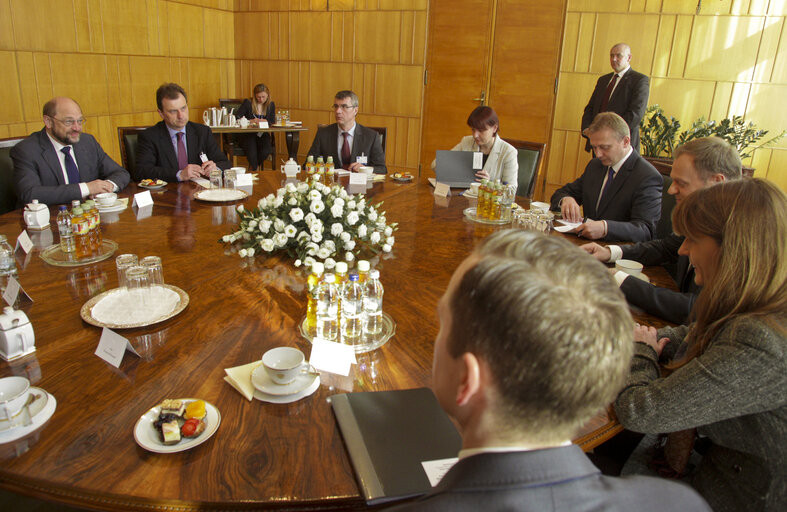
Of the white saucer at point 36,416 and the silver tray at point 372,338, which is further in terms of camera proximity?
the silver tray at point 372,338

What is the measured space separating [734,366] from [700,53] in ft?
20.4

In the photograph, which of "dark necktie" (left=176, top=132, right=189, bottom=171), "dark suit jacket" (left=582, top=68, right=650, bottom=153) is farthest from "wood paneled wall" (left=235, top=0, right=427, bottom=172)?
"dark necktie" (left=176, top=132, right=189, bottom=171)

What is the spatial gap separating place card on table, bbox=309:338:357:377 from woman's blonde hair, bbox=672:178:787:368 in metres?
0.89

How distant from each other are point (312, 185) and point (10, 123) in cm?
477

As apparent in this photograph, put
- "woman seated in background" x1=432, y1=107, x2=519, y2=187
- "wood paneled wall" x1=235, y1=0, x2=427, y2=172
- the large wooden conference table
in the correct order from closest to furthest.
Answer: the large wooden conference table → "woman seated in background" x1=432, y1=107, x2=519, y2=187 → "wood paneled wall" x1=235, y1=0, x2=427, y2=172

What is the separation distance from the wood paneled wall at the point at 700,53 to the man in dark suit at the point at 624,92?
2.63ft

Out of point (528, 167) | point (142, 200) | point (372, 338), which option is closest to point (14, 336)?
point (372, 338)

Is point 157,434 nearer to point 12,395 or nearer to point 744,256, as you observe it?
point 12,395

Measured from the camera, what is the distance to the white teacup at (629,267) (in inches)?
84.1

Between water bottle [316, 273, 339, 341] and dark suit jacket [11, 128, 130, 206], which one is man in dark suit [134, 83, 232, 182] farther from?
water bottle [316, 273, 339, 341]

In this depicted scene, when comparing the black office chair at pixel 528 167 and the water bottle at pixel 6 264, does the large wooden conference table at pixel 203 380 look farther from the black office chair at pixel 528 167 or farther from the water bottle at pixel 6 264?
the black office chair at pixel 528 167

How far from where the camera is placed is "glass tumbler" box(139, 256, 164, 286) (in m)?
1.80

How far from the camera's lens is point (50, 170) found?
10.4 feet

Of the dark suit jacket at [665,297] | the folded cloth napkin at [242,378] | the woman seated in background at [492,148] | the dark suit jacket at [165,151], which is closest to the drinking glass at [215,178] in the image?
the dark suit jacket at [165,151]
